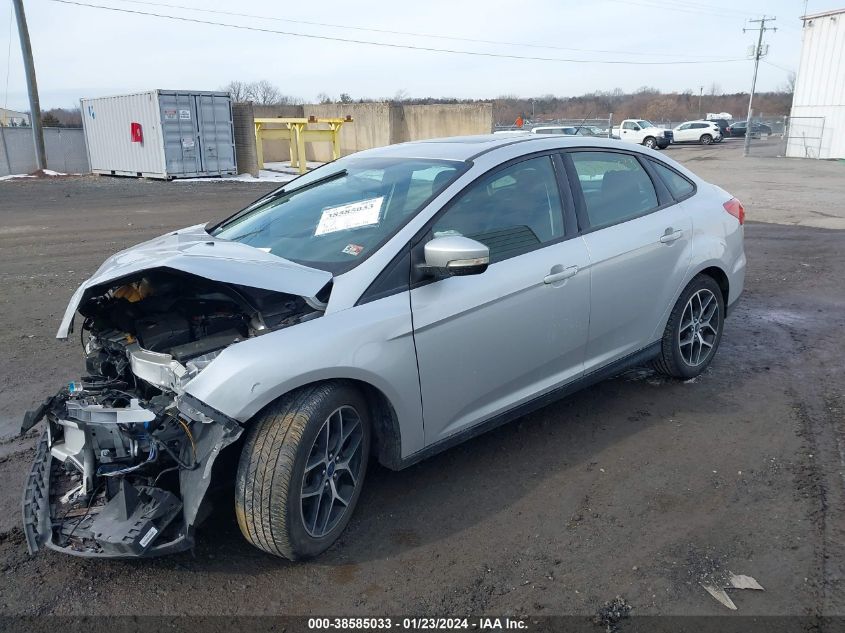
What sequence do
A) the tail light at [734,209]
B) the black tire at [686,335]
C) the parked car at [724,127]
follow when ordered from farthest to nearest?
the parked car at [724,127] → the tail light at [734,209] → the black tire at [686,335]

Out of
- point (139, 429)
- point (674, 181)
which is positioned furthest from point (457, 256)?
point (674, 181)

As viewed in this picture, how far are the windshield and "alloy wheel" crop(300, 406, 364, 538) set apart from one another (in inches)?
27.9

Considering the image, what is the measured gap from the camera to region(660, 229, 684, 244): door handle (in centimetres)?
439

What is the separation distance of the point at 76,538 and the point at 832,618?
9.67 feet

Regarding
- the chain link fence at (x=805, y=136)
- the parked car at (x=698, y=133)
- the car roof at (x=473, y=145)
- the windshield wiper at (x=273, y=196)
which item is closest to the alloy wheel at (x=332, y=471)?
the car roof at (x=473, y=145)

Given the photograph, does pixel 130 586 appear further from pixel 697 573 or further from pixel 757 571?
pixel 757 571

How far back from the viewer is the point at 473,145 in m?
3.99

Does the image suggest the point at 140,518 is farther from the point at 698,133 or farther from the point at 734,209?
the point at 698,133

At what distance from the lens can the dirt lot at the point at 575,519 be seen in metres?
2.77

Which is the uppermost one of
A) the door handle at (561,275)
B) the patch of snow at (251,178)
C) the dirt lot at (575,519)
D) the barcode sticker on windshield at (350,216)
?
the barcode sticker on windshield at (350,216)

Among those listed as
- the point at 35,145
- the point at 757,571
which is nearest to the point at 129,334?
the point at 757,571

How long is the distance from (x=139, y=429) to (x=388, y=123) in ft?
93.1

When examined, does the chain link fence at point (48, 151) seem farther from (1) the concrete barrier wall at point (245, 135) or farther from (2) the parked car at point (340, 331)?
(2) the parked car at point (340, 331)

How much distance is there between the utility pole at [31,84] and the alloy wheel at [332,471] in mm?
27515
